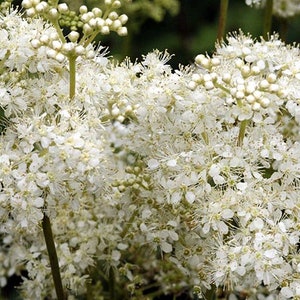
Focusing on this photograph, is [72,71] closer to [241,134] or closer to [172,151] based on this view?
[172,151]

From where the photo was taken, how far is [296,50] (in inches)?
79.6

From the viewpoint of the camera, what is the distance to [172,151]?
6.02 ft

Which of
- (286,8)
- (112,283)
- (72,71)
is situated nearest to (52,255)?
(112,283)

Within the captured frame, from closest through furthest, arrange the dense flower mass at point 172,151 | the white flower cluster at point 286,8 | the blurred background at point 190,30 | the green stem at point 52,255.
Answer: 1. the dense flower mass at point 172,151
2. the green stem at point 52,255
3. the white flower cluster at point 286,8
4. the blurred background at point 190,30

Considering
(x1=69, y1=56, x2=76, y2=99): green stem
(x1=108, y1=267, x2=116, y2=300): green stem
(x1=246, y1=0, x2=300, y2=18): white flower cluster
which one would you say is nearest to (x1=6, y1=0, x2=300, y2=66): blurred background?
(x1=246, y1=0, x2=300, y2=18): white flower cluster

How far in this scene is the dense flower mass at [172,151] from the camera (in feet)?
5.68

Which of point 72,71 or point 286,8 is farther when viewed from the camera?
point 286,8

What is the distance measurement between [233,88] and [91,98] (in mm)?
317

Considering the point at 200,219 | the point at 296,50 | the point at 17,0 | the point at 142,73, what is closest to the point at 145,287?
the point at 200,219

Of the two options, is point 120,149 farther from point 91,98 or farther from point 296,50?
point 296,50

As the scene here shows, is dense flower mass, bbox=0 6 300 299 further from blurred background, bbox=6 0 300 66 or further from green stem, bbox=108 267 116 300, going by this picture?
blurred background, bbox=6 0 300 66

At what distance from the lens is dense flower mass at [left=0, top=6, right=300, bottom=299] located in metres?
1.73

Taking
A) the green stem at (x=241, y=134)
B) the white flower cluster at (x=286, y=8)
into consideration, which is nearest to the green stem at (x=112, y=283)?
the green stem at (x=241, y=134)

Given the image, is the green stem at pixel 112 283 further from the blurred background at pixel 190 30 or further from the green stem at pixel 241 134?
the blurred background at pixel 190 30
